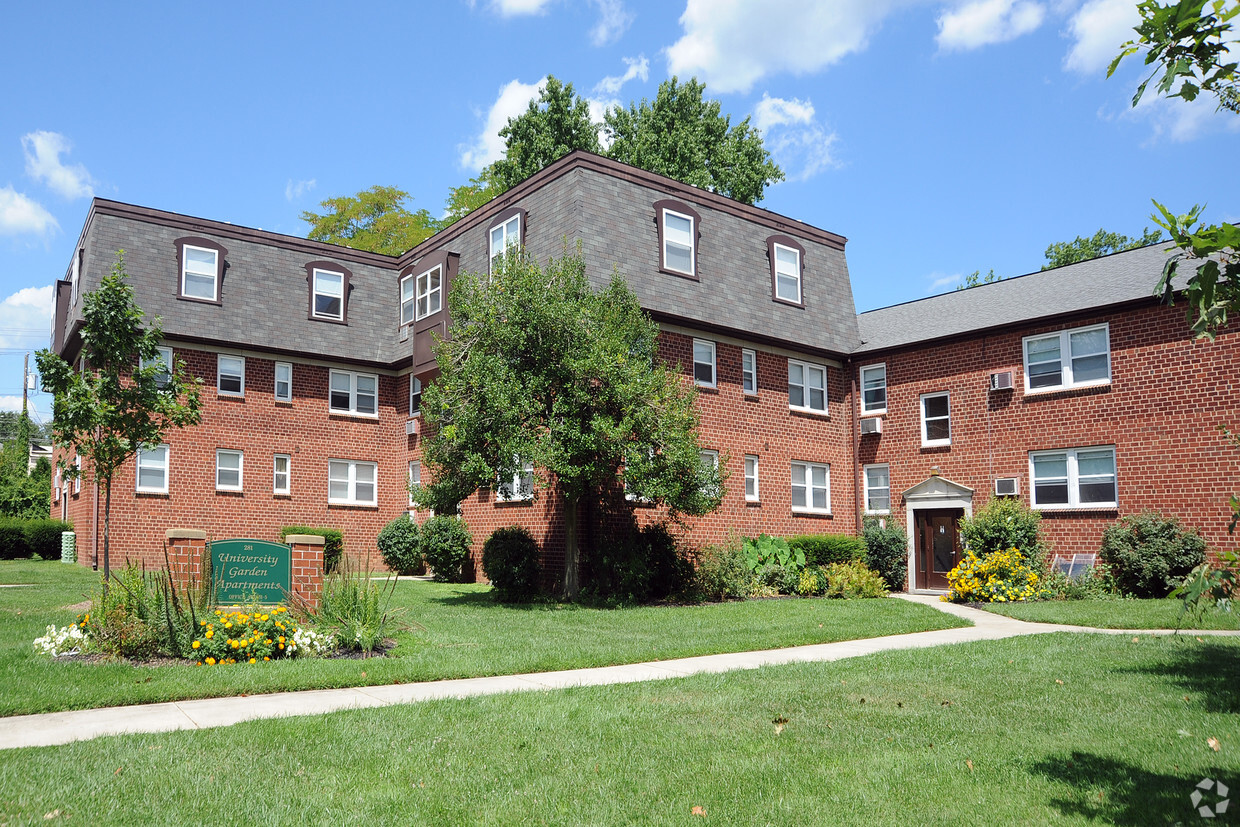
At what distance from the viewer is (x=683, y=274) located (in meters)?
22.8

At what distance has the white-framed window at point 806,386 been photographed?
2530cm

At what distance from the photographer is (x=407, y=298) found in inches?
1096

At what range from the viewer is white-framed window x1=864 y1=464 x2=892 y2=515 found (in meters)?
25.4

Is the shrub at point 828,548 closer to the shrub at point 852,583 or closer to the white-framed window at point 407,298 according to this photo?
the shrub at point 852,583

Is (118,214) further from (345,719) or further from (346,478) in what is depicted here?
(345,719)

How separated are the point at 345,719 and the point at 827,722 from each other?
3805 mm

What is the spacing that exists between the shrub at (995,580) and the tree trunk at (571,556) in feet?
26.0

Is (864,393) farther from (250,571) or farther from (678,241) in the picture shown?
A: (250,571)

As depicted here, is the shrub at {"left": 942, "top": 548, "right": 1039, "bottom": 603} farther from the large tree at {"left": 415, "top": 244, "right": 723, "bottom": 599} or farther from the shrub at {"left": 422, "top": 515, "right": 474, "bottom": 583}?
the shrub at {"left": 422, "top": 515, "right": 474, "bottom": 583}

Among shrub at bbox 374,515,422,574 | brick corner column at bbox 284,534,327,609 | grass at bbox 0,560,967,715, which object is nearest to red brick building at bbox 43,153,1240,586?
shrub at bbox 374,515,422,574

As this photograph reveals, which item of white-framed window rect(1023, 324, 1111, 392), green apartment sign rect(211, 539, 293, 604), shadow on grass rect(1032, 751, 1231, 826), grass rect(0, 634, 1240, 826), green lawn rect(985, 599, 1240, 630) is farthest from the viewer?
white-framed window rect(1023, 324, 1111, 392)

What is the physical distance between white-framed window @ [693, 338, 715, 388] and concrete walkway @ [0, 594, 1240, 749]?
10506 mm

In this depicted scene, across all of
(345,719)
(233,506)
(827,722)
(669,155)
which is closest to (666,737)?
(827,722)

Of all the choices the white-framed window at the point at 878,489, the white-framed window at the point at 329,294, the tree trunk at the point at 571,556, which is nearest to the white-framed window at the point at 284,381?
the white-framed window at the point at 329,294
